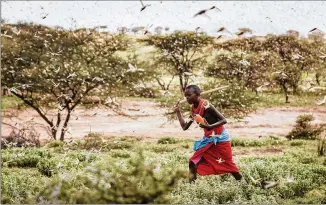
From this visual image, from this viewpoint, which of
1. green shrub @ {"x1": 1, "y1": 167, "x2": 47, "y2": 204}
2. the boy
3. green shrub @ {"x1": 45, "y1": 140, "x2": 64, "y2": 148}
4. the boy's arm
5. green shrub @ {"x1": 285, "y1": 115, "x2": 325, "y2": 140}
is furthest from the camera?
green shrub @ {"x1": 285, "y1": 115, "x2": 325, "y2": 140}

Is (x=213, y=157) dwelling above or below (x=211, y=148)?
below

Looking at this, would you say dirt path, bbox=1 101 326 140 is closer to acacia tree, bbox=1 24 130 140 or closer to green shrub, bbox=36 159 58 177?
acacia tree, bbox=1 24 130 140

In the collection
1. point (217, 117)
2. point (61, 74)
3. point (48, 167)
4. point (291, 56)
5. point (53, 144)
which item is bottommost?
point (53, 144)

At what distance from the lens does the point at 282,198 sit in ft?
22.6

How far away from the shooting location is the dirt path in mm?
21078

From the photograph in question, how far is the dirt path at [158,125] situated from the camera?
2108 centimetres

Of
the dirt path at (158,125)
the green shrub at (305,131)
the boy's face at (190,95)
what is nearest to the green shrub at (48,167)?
the boy's face at (190,95)

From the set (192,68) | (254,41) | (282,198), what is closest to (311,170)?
(282,198)

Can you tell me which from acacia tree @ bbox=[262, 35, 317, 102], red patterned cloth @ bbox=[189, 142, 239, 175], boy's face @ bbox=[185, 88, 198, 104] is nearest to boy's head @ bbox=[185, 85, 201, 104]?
boy's face @ bbox=[185, 88, 198, 104]

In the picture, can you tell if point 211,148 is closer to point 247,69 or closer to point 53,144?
point 53,144

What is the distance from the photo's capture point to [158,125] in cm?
2372

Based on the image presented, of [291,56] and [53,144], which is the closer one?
[53,144]

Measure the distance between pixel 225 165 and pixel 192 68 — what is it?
27367mm

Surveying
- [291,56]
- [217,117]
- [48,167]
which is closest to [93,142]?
[48,167]
